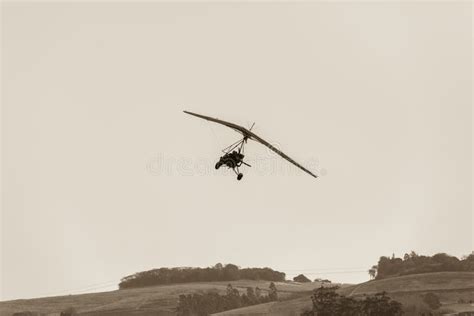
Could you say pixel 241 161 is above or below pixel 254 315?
above

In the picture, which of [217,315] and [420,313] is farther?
[217,315]

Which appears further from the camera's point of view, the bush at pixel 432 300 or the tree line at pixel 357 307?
the bush at pixel 432 300

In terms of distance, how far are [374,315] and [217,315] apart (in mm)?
58512

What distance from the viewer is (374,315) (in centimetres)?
14950

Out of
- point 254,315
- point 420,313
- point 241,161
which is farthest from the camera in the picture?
point 254,315

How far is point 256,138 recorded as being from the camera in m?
74.1

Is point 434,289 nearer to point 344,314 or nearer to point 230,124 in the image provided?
point 344,314

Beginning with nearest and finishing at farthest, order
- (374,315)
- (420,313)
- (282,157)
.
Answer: (282,157)
(374,315)
(420,313)

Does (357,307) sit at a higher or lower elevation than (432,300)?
lower

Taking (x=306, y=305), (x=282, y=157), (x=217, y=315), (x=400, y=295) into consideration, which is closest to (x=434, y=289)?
(x=400, y=295)

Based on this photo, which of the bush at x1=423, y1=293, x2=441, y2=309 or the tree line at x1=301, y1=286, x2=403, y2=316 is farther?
the bush at x1=423, y1=293, x2=441, y2=309

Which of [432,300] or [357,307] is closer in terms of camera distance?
[357,307]

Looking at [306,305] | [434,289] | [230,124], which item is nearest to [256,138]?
[230,124]

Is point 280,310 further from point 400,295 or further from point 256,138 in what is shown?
point 256,138
